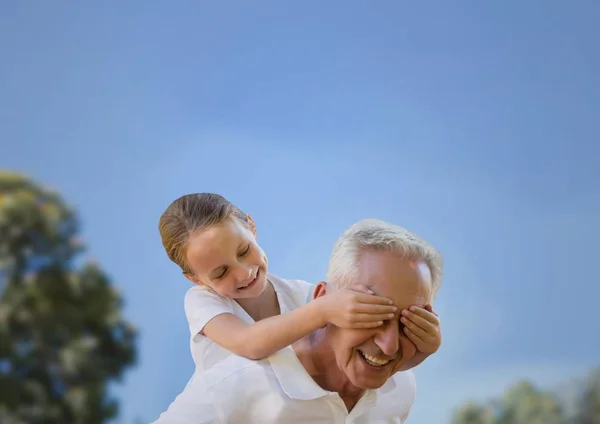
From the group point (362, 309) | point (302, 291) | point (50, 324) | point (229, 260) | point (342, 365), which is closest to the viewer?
point (362, 309)

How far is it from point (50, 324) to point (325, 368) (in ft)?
13.3

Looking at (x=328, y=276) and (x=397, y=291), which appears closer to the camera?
(x=397, y=291)

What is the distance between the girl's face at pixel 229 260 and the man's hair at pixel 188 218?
0.01 m

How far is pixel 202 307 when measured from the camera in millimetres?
1658

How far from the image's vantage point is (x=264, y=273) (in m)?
1.68

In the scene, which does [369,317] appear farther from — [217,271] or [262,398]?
[217,271]

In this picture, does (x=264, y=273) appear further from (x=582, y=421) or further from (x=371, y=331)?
(x=582, y=421)

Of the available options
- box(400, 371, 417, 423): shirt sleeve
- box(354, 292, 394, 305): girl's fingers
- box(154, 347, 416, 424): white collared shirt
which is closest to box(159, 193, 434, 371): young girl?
box(154, 347, 416, 424): white collared shirt

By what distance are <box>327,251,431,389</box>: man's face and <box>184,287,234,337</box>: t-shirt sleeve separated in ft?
1.61

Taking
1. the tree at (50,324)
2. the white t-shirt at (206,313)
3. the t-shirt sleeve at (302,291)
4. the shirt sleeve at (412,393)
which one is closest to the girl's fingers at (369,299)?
the shirt sleeve at (412,393)

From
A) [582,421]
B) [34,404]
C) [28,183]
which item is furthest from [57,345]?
[582,421]

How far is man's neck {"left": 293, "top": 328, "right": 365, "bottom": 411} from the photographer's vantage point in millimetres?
1264

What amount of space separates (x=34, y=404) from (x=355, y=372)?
4.25 meters

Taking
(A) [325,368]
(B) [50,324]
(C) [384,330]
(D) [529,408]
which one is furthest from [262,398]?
(D) [529,408]
